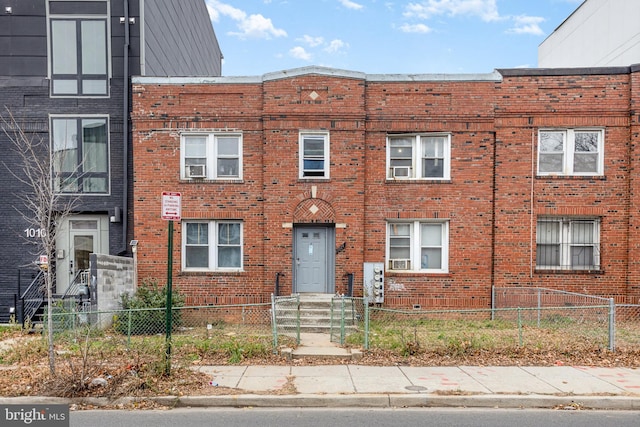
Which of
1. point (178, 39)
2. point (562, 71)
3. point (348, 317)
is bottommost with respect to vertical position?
point (348, 317)

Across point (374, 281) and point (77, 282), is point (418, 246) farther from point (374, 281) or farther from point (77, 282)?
point (77, 282)

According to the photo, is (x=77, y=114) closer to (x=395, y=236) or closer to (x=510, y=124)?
(x=395, y=236)

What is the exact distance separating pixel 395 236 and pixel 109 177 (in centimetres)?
876

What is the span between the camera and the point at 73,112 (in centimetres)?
1361

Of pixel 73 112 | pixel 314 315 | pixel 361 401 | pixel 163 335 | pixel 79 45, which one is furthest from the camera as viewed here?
pixel 79 45


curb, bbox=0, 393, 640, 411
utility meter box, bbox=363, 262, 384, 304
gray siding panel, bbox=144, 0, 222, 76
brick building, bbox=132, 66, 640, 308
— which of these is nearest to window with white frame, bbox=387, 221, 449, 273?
brick building, bbox=132, 66, 640, 308

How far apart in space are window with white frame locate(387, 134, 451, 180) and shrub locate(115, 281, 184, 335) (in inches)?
282

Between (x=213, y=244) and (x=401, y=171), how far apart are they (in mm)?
5953

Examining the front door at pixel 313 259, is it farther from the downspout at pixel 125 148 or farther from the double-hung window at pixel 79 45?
the double-hung window at pixel 79 45

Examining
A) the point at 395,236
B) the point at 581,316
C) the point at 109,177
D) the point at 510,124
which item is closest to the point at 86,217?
the point at 109,177

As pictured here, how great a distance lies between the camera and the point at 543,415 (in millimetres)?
6348

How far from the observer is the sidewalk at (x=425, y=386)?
6.69 metres

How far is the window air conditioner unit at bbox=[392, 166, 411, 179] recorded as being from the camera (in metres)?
13.3

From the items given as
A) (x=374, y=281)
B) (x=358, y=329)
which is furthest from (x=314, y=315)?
(x=374, y=281)
